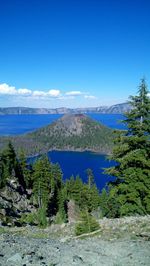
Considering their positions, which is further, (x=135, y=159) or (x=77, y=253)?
(x=135, y=159)

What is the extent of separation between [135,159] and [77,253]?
1449 centimetres

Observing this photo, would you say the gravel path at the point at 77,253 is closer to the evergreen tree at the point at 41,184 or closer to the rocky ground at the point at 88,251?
the rocky ground at the point at 88,251

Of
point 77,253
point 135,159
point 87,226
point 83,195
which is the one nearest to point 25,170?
point 83,195

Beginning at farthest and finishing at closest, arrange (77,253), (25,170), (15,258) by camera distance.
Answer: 1. (25,170)
2. (77,253)
3. (15,258)

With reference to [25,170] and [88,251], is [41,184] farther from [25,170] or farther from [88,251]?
[88,251]

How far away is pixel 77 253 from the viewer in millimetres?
14500

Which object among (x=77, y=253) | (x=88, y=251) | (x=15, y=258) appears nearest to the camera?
(x=15, y=258)

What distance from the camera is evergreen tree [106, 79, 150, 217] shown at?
1097 inches

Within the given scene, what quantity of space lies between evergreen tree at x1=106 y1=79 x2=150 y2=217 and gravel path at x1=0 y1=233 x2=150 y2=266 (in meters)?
11.5

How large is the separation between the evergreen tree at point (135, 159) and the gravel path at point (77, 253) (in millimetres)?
11542

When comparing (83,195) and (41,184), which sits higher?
(41,184)

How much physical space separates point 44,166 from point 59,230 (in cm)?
5771

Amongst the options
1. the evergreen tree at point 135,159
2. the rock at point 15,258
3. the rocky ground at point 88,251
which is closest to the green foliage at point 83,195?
the evergreen tree at point 135,159

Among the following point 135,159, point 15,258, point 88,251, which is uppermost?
point 135,159
